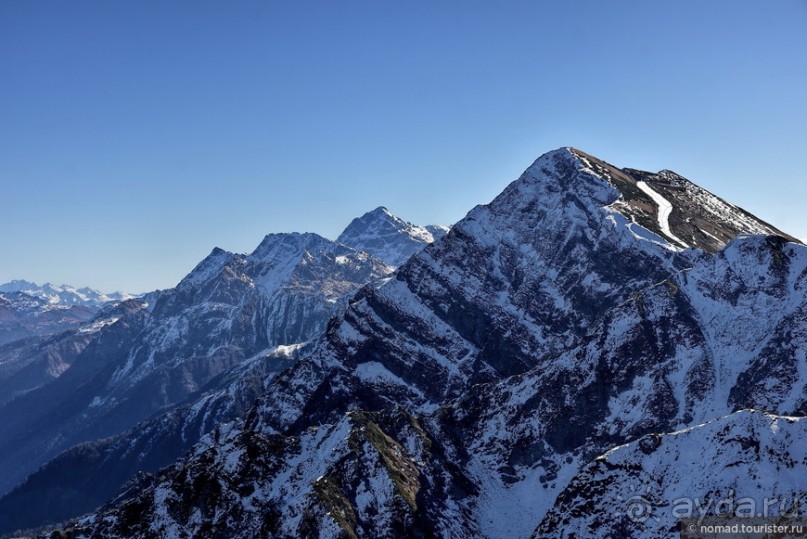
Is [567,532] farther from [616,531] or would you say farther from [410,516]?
[410,516]

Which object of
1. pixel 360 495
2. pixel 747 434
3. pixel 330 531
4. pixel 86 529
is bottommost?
pixel 86 529

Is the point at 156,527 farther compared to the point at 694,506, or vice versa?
the point at 156,527

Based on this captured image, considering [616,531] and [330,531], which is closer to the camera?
[616,531]

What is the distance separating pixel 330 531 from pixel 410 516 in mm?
21580

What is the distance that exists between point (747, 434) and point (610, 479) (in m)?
27.5

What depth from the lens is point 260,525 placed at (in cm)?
19050

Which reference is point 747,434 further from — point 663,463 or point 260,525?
point 260,525

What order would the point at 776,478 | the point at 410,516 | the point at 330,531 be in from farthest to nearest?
the point at 410,516, the point at 330,531, the point at 776,478

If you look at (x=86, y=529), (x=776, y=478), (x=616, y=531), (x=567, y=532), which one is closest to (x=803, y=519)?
(x=776, y=478)

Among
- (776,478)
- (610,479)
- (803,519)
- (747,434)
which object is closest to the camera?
(803,519)

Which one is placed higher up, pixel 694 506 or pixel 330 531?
pixel 694 506

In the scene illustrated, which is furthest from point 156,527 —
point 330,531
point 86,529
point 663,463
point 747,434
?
point 747,434

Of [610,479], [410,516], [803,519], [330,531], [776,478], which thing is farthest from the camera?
[410,516]

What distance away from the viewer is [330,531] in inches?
7200
